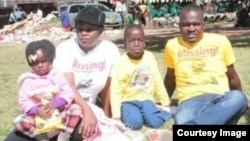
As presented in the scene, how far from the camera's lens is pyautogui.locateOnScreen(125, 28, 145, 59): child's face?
4.90 metres

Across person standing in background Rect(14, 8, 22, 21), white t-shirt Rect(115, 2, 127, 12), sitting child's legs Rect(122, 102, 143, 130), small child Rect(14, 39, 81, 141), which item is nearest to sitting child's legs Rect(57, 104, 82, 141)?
small child Rect(14, 39, 81, 141)

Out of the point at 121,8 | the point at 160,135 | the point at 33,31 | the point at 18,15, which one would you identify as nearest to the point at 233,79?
the point at 160,135

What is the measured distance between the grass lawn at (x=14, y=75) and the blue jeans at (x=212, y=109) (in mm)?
789

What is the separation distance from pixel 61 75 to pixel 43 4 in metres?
31.4

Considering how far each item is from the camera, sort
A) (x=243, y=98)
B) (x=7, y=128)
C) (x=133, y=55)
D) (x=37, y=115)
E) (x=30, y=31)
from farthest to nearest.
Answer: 1. (x=30, y=31)
2. (x=7, y=128)
3. (x=133, y=55)
4. (x=243, y=98)
5. (x=37, y=115)

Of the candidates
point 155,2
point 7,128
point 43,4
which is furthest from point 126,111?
point 43,4

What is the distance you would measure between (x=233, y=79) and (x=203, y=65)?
37 cm

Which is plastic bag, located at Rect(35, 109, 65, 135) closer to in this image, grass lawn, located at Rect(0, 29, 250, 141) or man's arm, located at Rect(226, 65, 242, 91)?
grass lawn, located at Rect(0, 29, 250, 141)

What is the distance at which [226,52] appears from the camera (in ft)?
15.0

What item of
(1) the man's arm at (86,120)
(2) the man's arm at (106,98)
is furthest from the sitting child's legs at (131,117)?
(1) the man's arm at (86,120)

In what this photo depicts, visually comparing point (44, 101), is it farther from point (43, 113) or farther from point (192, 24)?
point (192, 24)

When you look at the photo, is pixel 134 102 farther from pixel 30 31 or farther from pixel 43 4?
pixel 43 4

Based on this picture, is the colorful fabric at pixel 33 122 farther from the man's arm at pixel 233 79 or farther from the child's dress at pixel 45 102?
the man's arm at pixel 233 79

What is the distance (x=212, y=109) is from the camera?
4.28 m
